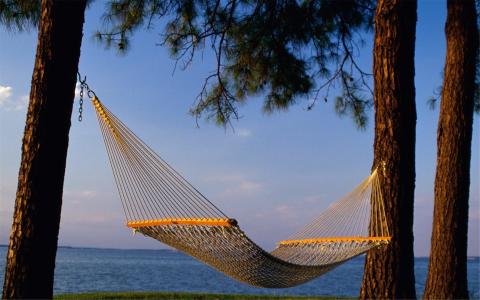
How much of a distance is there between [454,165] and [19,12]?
9.92 feet

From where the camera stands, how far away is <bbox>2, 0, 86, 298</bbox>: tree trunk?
2357mm

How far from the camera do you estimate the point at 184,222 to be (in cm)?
257

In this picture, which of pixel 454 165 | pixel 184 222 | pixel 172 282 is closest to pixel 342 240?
pixel 184 222

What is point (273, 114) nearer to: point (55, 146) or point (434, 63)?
point (434, 63)

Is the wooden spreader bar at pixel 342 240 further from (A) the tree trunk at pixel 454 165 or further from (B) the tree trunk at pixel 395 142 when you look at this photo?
(A) the tree trunk at pixel 454 165

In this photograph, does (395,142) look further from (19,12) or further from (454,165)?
(19,12)

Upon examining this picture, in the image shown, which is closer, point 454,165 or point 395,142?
point 395,142

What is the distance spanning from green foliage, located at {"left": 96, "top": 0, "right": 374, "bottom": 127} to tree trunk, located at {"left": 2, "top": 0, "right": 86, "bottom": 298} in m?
2.70

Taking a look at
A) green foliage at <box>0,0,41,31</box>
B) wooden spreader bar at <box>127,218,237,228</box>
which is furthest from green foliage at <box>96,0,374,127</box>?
wooden spreader bar at <box>127,218,237,228</box>

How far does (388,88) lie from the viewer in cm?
343

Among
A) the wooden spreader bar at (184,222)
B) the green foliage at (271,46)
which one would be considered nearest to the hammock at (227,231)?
the wooden spreader bar at (184,222)

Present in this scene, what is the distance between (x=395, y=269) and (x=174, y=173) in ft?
4.46

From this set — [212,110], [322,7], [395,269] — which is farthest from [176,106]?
[395,269]

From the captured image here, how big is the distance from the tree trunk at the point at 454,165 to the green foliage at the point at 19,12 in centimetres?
279
